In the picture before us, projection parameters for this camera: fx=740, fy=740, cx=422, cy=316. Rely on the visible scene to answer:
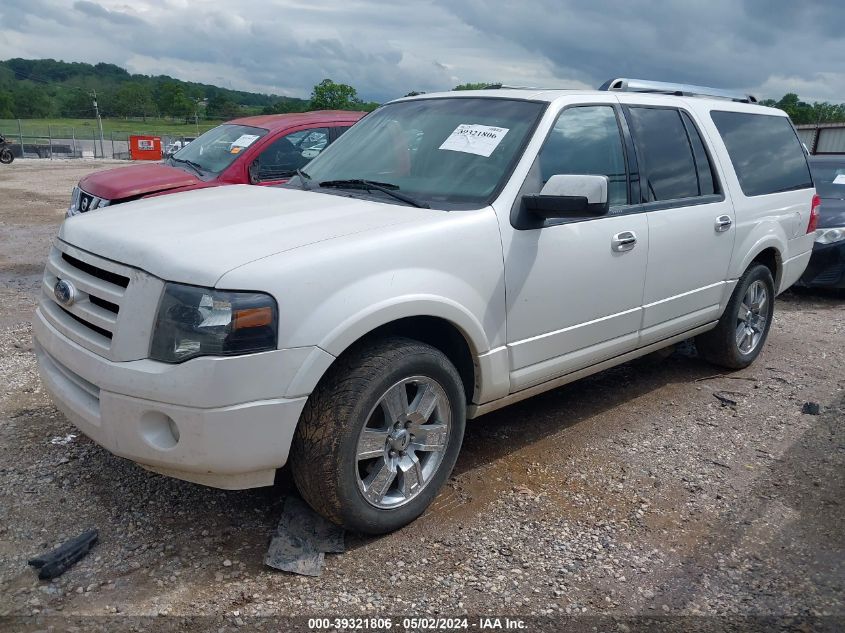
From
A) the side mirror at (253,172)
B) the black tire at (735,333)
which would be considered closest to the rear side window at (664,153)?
the black tire at (735,333)

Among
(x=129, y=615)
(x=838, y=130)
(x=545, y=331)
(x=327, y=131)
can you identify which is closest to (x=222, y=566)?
(x=129, y=615)

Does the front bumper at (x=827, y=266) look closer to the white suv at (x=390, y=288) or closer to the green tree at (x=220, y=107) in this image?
the white suv at (x=390, y=288)

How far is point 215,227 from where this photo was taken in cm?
313

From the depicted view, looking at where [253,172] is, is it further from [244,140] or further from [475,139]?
[475,139]

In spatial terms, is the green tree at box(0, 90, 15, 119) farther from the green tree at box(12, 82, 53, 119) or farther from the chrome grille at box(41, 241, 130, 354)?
the chrome grille at box(41, 241, 130, 354)

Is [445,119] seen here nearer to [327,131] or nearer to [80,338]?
[80,338]

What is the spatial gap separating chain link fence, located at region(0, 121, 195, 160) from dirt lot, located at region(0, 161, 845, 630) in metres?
36.6

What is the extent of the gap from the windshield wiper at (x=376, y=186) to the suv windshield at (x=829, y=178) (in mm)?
7168

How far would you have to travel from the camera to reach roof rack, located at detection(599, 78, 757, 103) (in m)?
4.80

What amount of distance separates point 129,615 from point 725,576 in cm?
238

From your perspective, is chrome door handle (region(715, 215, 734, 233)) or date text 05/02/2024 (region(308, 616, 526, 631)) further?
chrome door handle (region(715, 215, 734, 233))

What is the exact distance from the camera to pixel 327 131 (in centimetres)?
775

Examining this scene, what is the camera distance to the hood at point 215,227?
279 cm

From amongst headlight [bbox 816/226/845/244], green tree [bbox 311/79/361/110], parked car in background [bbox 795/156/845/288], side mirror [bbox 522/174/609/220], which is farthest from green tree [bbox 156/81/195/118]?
side mirror [bbox 522/174/609/220]
